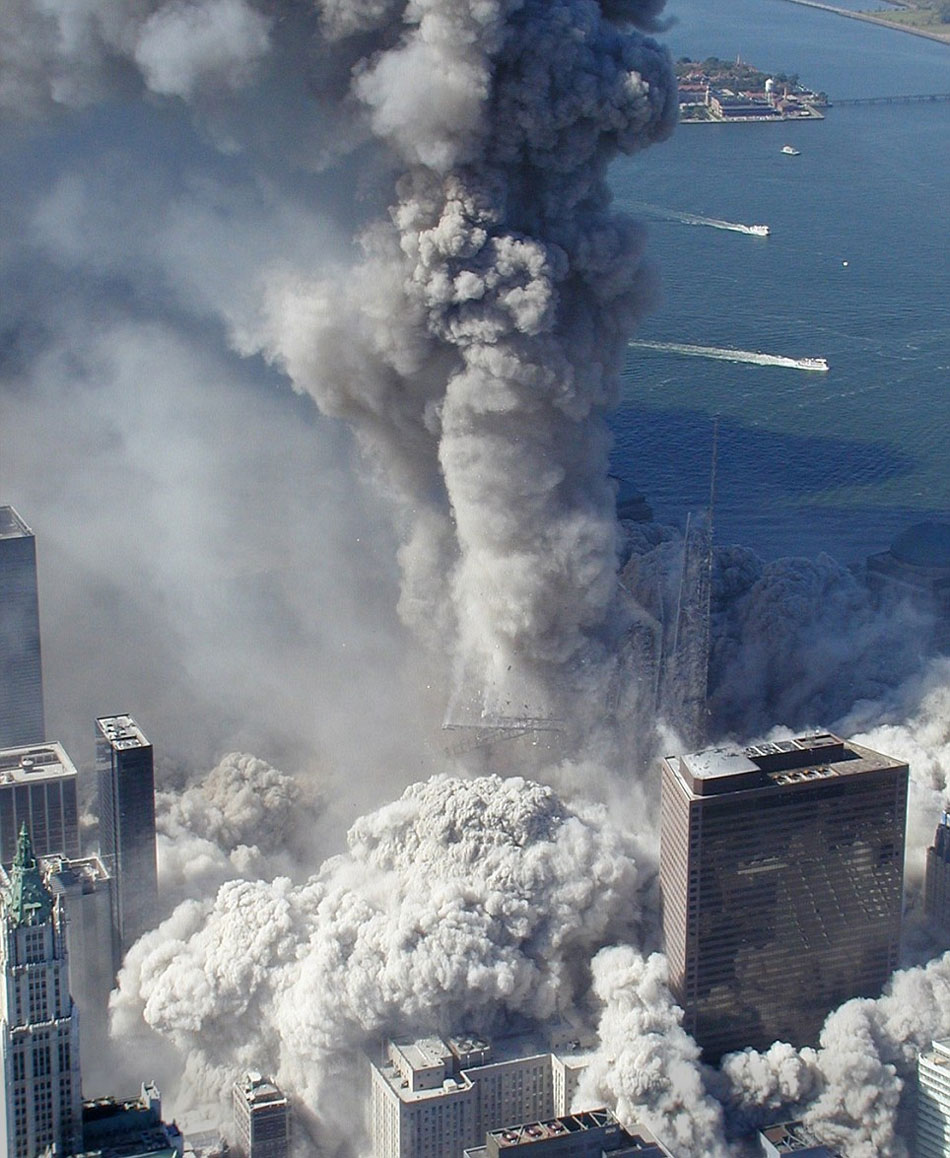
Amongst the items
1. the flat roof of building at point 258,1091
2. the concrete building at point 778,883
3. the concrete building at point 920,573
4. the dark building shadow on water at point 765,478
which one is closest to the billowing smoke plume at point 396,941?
the flat roof of building at point 258,1091

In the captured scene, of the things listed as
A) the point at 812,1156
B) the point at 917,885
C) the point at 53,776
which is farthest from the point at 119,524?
the point at 812,1156

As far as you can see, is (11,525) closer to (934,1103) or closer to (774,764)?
(774,764)

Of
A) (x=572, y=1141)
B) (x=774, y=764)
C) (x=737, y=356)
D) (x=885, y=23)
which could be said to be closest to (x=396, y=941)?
(x=572, y=1141)

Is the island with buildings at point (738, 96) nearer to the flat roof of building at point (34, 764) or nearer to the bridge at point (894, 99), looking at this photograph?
the bridge at point (894, 99)

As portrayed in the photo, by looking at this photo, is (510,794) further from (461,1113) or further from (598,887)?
(461,1113)

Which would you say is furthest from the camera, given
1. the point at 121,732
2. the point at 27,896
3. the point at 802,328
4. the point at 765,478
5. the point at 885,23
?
the point at 885,23

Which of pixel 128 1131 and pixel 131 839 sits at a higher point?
pixel 131 839

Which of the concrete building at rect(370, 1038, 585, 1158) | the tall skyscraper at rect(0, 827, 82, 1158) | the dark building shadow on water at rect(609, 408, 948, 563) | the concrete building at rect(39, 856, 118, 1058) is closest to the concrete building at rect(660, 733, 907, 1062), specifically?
the concrete building at rect(370, 1038, 585, 1158)
